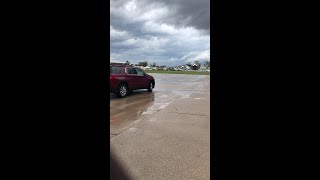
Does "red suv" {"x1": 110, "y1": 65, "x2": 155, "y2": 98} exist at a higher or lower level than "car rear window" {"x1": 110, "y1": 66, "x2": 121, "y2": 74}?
lower

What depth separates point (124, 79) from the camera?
10.9m

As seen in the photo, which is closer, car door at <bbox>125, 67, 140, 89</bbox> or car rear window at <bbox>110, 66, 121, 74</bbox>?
car rear window at <bbox>110, 66, 121, 74</bbox>

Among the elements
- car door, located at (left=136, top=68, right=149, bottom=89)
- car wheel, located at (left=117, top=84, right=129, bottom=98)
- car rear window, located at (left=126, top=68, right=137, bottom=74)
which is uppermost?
car rear window, located at (left=126, top=68, right=137, bottom=74)

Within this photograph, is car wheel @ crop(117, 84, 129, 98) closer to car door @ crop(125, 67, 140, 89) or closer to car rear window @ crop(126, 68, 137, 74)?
car door @ crop(125, 67, 140, 89)

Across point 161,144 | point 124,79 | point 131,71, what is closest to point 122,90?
point 124,79

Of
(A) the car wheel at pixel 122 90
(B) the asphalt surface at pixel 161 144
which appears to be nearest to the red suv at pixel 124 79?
(A) the car wheel at pixel 122 90

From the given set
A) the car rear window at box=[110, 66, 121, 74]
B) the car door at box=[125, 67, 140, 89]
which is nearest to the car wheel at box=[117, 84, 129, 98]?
the car door at box=[125, 67, 140, 89]

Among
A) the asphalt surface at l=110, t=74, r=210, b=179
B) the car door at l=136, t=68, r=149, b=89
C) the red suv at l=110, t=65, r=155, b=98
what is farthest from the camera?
the car door at l=136, t=68, r=149, b=89

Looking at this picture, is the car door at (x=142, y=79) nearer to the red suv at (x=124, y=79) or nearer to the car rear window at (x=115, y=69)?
the red suv at (x=124, y=79)

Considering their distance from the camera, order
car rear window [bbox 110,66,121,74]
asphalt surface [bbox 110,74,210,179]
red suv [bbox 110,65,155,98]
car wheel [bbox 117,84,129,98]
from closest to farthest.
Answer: asphalt surface [bbox 110,74,210,179], red suv [bbox 110,65,155,98], car rear window [bbox 110,66,121,74], car wheel [bbox 117,84,129,98]

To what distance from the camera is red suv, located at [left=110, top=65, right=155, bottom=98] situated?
1046 centimetres

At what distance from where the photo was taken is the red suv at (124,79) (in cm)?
1046

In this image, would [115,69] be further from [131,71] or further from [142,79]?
[142,79]
